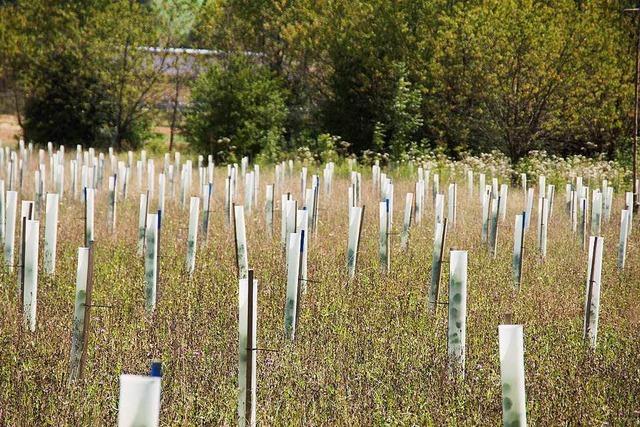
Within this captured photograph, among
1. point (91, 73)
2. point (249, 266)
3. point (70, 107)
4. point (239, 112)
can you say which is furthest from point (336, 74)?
point (249, 266)

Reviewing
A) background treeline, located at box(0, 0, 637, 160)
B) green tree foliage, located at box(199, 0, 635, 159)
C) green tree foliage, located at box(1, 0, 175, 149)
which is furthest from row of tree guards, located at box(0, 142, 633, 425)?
green tree foliage, located at box(1, 0, 175, 149)

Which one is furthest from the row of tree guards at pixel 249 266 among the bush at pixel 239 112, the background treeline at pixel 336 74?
the bush at pixel 239 112

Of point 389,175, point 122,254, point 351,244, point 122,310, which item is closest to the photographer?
point 122,310

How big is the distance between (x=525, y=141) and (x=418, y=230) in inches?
466

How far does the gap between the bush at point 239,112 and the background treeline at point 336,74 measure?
0.17ft

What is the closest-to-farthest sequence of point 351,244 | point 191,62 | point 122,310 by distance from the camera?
point 122,310 < point 351,244 < point 191,62

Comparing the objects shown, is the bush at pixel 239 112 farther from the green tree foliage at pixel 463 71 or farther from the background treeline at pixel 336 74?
the green tree foliage at pixel 463 71

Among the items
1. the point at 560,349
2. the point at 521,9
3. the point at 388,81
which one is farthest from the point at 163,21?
the point at 560,349

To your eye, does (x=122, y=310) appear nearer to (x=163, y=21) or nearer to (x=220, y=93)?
(x=220, y=93)

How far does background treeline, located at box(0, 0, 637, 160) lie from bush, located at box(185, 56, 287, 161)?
0.05 m

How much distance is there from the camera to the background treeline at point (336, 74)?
24.1m

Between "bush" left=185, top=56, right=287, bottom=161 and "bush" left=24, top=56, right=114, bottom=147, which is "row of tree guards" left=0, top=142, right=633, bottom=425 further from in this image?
"bush" left=24, top=56, right=114, bottom=147

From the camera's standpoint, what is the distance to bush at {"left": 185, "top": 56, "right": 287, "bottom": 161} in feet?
89.9

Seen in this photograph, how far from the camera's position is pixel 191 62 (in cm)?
3369
